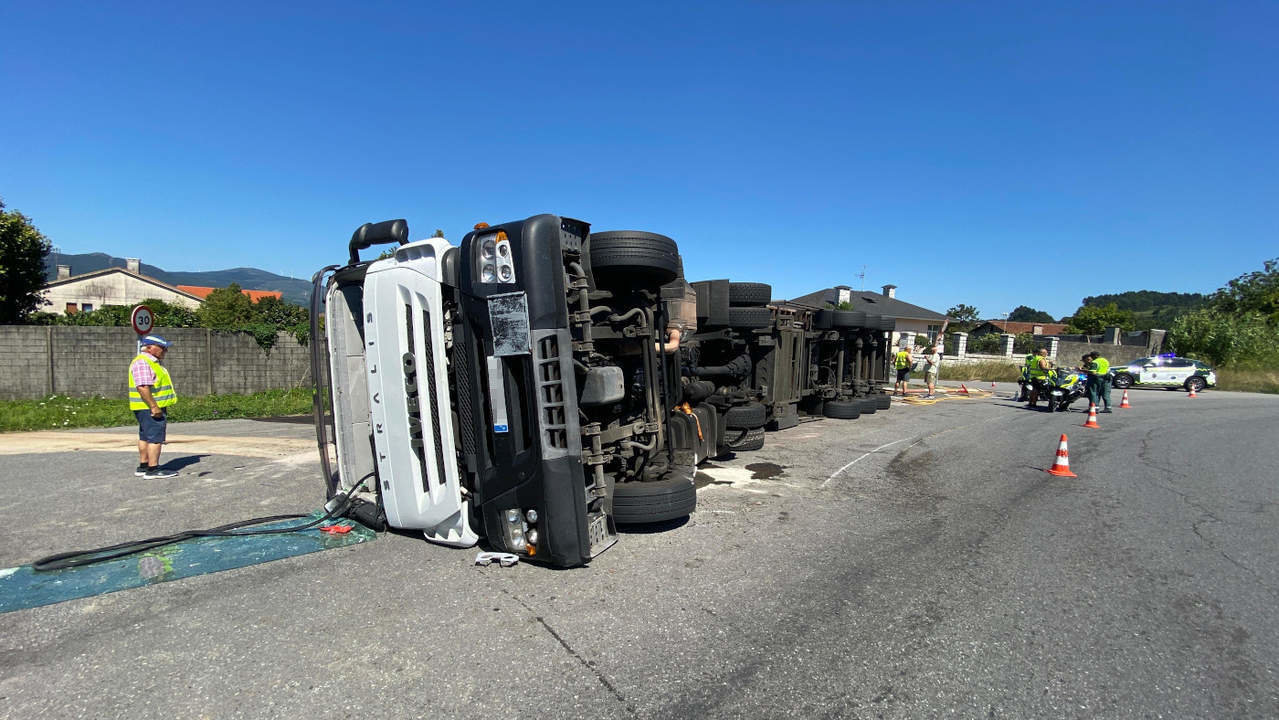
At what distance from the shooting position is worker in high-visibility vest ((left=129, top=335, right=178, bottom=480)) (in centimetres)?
632

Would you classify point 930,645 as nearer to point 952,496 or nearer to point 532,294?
point 532,294

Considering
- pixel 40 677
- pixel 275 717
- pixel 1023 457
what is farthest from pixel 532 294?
pixel 1023 457

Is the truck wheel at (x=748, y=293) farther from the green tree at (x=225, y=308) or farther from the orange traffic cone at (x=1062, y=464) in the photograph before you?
the green tree at (x=225, y=308)

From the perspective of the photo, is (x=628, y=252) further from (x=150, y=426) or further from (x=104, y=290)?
(x=104, y=290)

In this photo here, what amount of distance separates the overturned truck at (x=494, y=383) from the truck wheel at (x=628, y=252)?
0.01m

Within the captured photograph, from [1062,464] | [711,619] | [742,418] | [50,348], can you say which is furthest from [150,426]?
[50,348]

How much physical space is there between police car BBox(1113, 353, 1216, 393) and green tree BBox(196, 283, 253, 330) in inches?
1803

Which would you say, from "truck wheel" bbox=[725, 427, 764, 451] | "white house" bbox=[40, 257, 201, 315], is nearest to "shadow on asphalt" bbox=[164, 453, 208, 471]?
"truck wheel" bbox=[725, 427, 764, 451]

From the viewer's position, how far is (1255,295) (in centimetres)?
4594

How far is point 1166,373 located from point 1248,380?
587cm

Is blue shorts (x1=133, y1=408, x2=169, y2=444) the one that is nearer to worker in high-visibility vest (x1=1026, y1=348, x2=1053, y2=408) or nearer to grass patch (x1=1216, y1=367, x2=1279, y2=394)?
worker in high-visibility vest (x1=1026, y1=348, x2=1053, y2=408)

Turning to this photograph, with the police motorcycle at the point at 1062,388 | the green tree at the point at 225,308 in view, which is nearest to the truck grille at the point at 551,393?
the police motorcycle at the point at 1062,388

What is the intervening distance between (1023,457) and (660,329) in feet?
21.4

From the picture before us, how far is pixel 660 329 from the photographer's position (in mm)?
5469
